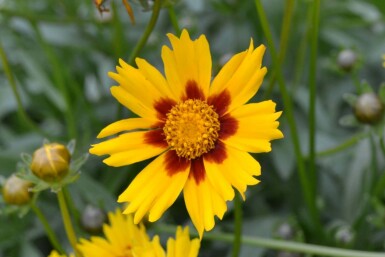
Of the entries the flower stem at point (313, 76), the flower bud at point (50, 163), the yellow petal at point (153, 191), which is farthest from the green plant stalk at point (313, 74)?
the flower bud at point (50, 163)

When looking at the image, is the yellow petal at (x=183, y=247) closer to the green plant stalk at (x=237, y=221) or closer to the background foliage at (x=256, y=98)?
the green plant stalk at (x=237, y=221)

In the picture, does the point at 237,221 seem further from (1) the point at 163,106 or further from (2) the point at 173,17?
(2) the point at 173,17

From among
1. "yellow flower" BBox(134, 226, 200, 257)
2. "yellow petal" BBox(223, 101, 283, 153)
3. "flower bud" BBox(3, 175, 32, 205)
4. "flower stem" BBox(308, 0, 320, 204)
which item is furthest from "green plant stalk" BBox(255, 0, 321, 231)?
Answer: "flower bud" BBox(3, 175, 32, 205)

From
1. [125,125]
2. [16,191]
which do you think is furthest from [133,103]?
[16,191]

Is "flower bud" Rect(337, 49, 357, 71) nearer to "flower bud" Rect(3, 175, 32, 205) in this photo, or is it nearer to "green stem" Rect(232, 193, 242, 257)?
"green stem" Rect(232, 193, 242, 257)

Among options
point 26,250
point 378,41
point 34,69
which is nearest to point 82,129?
point 34,69
